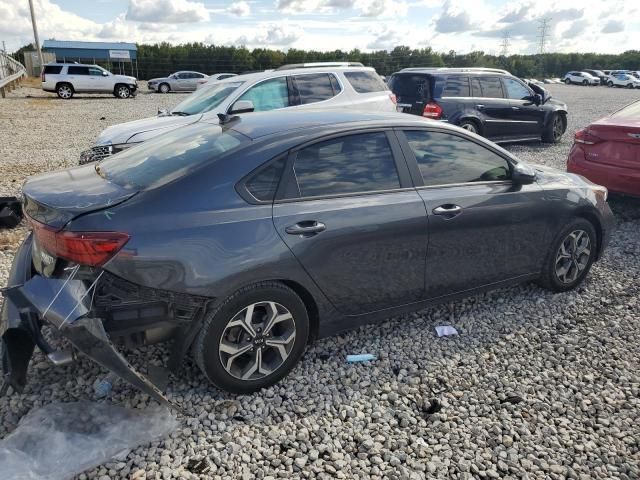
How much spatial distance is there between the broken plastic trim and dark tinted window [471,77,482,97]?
10.00m

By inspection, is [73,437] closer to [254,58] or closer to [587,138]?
[587,138]

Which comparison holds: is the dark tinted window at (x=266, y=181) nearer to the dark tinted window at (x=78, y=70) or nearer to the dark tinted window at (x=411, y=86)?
the dark tinted window at (x=411, y=86)

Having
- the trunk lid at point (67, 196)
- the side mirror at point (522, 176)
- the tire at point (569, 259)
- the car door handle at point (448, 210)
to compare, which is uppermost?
the trunk lid at point (67, 196)

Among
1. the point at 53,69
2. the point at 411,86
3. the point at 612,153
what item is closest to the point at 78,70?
the point at 53,69

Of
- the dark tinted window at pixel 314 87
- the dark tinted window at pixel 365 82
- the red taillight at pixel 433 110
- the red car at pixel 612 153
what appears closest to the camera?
the red car at pixel 612 153

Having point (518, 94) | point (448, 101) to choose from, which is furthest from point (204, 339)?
point (518, 94)

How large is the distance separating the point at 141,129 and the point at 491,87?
24.8 ft

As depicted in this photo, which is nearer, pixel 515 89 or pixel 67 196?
pixel 67 196

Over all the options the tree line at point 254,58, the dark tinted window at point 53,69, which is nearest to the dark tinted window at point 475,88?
the dark tinted window at point 53,69

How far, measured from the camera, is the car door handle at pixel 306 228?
312 centimetres

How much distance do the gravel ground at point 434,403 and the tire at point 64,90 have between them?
1044 inches

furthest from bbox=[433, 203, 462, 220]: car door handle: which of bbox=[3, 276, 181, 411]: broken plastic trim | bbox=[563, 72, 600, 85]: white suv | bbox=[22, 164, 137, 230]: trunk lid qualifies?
bbox=[563, 72, 600, 85]: white suv

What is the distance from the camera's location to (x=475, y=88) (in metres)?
11.1

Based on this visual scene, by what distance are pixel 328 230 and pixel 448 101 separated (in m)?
8.28
